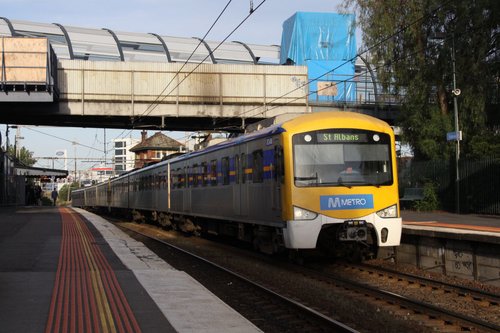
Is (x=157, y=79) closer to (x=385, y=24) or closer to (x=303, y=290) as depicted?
(x=385, y=24)

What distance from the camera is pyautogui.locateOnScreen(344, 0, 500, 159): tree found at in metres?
23.5

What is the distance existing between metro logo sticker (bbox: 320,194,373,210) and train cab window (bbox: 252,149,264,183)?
1.96 m

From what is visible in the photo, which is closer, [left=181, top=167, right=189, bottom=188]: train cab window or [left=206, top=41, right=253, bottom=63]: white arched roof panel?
[left=181, top=167, right=189, bottom=188]: train cab window

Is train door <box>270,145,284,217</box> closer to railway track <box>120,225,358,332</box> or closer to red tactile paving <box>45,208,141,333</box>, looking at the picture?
railway track <box>120,225,358,332</box>

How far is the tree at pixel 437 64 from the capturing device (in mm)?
23500

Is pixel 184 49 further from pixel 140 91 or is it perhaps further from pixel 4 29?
pixel 4 29

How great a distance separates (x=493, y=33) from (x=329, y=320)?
20.2 meters

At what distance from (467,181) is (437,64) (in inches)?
215

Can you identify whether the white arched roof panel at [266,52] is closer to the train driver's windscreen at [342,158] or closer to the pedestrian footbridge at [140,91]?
the pedestrian footbridge at [140,91]

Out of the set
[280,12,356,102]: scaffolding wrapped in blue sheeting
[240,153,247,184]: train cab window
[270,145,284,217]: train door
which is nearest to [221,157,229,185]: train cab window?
[240,153,247,184]: train cab window

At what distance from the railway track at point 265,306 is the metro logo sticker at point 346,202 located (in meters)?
2.19

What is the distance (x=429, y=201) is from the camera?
24.8 meters

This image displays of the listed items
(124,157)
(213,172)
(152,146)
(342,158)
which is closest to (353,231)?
(342,158)

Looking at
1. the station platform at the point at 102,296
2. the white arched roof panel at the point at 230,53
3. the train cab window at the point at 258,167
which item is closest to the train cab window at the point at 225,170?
the train cab window at the point at 258,167
